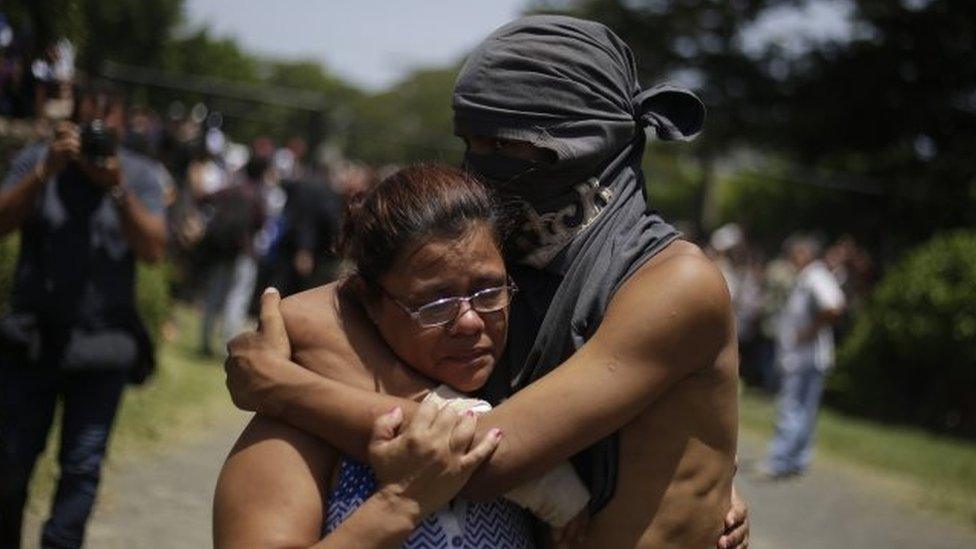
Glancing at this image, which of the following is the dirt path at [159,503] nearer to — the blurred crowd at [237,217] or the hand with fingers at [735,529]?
the blurred crowd at [237,217]

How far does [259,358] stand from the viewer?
2.20 metres

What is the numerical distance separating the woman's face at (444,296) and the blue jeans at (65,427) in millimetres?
2491

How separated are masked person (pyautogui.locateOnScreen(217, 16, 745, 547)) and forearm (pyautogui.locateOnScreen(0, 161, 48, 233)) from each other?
2540 mm

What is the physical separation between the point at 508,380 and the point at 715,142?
2225 cm

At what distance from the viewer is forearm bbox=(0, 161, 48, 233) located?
14.7 ft

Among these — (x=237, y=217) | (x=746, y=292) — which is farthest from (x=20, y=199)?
(x=746, y=292)

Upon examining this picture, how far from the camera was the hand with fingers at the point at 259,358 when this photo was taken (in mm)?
2168

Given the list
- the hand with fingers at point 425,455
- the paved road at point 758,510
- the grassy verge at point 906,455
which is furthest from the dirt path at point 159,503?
the hand with fingers at point 425,455

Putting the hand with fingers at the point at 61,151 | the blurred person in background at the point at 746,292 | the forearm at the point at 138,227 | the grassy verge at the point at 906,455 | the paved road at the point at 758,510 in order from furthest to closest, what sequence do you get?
the blurred person in background at the point at 746,292
the grassy verge at the point at 906,455
the paved road at the point at 758,510
the forearm at the point at 138,227
the hand with fingers at the point at 61,151

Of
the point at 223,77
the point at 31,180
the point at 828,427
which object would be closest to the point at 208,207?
the point at 828,427

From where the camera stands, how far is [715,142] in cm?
2403

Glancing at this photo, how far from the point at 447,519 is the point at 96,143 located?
111 inches

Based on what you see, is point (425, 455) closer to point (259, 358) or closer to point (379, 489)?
point (379, 489)

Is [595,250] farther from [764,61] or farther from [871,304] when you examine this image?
[764,61]
